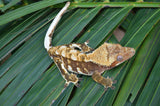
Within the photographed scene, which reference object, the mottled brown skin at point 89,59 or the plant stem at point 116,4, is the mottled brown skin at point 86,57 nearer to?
the mottled brown skin at point 89,59

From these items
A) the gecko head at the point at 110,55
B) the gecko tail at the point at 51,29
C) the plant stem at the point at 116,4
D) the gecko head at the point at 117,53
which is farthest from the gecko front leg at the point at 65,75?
the plant stem at the point at 116,4

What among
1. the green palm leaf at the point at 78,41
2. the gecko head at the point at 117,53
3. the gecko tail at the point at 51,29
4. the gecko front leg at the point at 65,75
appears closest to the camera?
the green palm leaf at the point at 78,41

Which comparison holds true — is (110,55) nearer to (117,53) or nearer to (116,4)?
(117,53)

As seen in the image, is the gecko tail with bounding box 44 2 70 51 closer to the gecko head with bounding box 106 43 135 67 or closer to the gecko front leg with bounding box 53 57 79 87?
the gecko front leg with bounding box 53 57 79 87

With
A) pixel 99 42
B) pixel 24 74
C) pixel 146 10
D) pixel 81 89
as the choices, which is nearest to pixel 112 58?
pixel 99 42

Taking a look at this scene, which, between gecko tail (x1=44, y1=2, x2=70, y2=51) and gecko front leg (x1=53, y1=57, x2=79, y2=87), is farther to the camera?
gecko tail (x1=44, y1=2, x2=70, y2=51)

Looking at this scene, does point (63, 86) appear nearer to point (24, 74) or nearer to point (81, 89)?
point (81, 89)

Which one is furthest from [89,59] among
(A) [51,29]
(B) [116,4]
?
(B) [116,4]

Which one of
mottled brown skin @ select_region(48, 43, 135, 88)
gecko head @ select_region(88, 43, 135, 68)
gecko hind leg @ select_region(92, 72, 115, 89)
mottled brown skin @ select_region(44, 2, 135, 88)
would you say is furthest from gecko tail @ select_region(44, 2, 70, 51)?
gecko hind leg @ select_region(92, 72, 115, 89)
